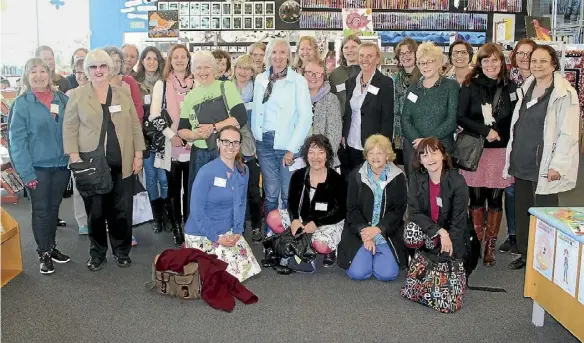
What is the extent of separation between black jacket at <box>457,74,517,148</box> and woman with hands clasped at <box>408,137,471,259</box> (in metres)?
0.59

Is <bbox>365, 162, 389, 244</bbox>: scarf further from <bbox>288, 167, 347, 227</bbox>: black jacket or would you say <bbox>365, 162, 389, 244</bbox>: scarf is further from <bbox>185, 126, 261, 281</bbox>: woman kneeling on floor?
<bbox>185, 126, 261, 281</bbox>: woman kneeling on floor

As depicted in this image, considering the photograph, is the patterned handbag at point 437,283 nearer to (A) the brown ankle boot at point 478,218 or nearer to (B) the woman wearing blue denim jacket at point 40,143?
(A) the brown ankle boot at point 478,218

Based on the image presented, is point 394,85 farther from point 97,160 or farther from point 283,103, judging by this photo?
point 97,160

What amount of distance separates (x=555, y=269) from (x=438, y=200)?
2.89 feet

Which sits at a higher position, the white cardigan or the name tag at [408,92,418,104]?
the name tag at [408,92,418,104]

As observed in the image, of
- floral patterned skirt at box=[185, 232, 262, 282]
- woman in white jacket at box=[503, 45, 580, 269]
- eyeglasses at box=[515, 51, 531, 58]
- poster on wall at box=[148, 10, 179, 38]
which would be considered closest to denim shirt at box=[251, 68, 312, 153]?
floral patterned skirt at box=[185, 232, 262, 282]

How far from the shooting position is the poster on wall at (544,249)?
2945 millimetres

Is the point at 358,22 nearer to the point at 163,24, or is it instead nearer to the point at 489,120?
the point at 163,24

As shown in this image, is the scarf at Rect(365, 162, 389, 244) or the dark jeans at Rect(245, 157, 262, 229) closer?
the scarf at Rect(365, 162, 389, 244)

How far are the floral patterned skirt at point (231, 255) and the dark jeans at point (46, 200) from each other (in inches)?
37.1

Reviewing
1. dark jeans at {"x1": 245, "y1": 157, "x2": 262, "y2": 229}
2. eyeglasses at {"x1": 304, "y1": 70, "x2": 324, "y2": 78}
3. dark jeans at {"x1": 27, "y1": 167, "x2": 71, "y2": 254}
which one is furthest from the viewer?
dark jeans at {"x1": 245, "y1": 157, "x2": 262, "y2": 229}

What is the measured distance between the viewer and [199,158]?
4.21 m

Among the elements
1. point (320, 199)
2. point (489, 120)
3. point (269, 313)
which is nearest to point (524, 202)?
point (489, 120)

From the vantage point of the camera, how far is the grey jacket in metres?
4.32
